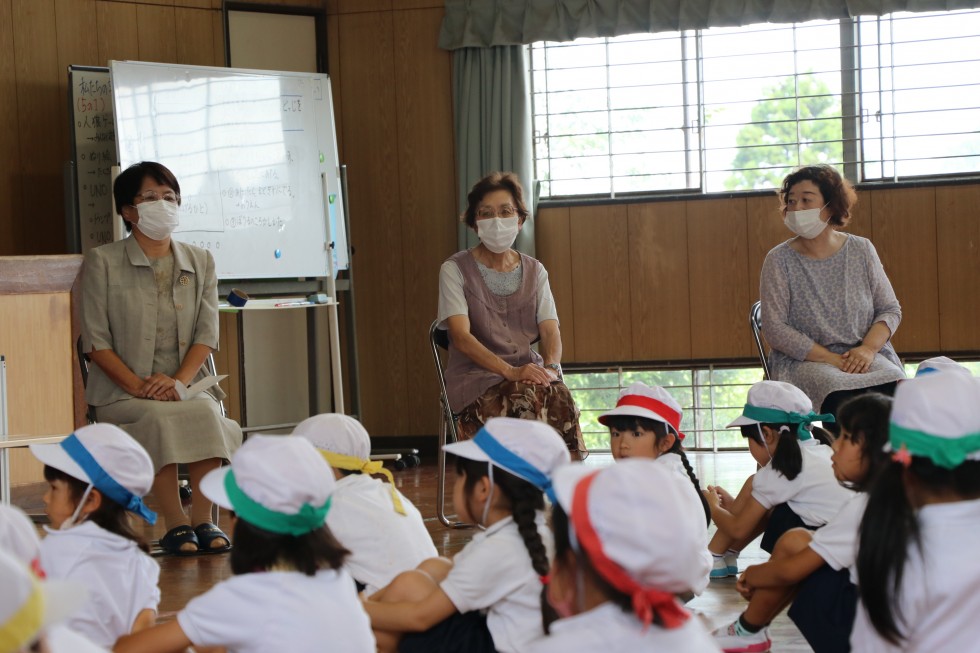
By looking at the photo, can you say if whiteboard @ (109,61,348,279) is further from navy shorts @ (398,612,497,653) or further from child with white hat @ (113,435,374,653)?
child with white hat @ (113,435,374,653)

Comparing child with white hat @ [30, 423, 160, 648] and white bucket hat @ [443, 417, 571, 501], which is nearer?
white bucket hat @ [443, 417, 571, 501]

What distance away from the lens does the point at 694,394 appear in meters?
5.80

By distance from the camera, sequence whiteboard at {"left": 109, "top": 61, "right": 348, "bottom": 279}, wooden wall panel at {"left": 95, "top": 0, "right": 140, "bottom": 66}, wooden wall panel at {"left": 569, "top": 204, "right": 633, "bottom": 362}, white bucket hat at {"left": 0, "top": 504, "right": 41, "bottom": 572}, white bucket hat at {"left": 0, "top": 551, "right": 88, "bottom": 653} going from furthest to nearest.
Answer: wooden wall panel at {"left": 569, "top": 204, "right": 633, "bottom": 362}
wooden wall panel at {"left": 95, "top": 0, "right": 140, "bottom": 66}
whiteboard at {"left": 109, "top": 61, "right": 348, "bottom": 279}
white bucket hat at {"left": 0, "top": 504, "right": 41, "bottom": 572}
white bucket hat at {"left": 0, "top": 551, "right": 88, "bottom": 653}

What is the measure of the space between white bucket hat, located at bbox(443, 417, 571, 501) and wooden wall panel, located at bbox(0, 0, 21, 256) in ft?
12.9

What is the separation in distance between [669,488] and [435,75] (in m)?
4.80

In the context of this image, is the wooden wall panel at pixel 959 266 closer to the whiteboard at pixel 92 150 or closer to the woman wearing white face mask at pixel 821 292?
the woman wearing white face mask at pixel 821 292

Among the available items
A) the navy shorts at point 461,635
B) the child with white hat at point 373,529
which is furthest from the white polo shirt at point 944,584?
the child with white hat at point 373,529

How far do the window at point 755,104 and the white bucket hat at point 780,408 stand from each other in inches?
118

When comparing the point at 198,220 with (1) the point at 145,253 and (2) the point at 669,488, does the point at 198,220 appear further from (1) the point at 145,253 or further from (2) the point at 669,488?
(2) the point at 669,488

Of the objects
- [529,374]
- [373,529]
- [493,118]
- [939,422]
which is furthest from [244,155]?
[939,422]

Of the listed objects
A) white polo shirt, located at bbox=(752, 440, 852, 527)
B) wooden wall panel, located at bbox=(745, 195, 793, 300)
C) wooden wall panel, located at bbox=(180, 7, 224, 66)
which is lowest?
white polo shirt, located at bbox=(752, 440, 852, 527)

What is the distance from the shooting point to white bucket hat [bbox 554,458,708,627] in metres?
1.20

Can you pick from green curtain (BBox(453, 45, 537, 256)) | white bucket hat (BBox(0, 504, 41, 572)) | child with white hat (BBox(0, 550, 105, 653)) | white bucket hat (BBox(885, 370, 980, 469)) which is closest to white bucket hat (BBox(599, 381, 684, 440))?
white bucket hat (BBox(885, 370, 980, 469))

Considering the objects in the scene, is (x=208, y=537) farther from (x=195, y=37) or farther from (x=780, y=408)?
(x=195, y=37)
